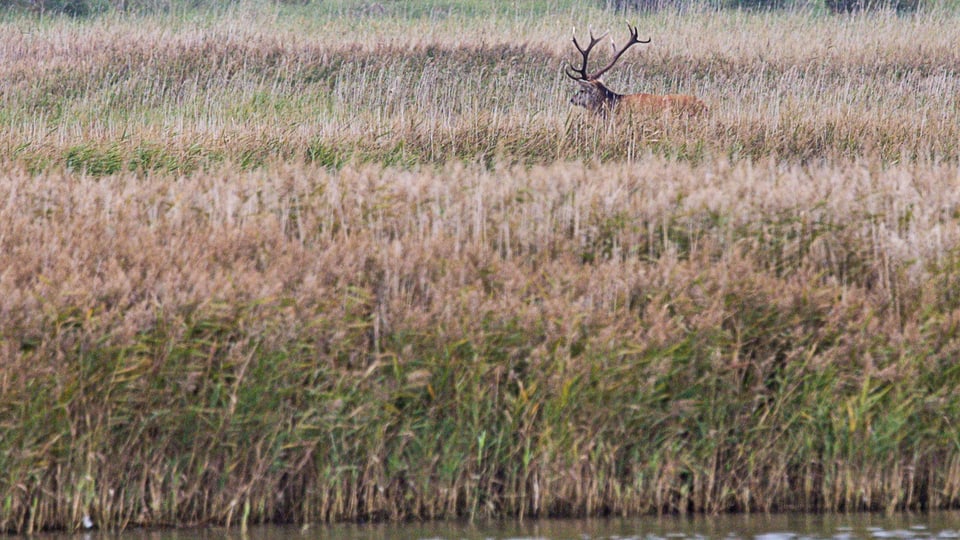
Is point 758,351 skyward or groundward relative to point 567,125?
groundward

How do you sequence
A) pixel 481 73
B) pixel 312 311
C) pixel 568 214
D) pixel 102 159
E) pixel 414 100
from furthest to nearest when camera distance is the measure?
pixel 481 73 → pixel 414 100 → pixel 102 159 → pixel 568 214 → pixel 312 311

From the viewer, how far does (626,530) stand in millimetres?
6320

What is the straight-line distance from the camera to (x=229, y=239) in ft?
24.8

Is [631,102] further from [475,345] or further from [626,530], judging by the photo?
[626,530]

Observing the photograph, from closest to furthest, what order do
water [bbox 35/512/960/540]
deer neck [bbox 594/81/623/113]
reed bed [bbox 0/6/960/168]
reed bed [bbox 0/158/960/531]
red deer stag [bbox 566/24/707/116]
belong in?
water [bbox 35/512/960/540]
reed bed [bbox 0/158/960/531]
reed bed [bbox 0/6/960/168]
red deer stag [bbox 566/24/707/116]
deer neck [bbox 594/81/623/113]

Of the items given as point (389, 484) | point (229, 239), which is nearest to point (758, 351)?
point (389, 484)

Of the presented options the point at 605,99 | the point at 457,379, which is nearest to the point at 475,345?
the point at 457,379

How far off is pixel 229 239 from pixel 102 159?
5825 millimetres

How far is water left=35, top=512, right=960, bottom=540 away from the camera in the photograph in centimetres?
620

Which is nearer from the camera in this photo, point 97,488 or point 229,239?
point 97,488

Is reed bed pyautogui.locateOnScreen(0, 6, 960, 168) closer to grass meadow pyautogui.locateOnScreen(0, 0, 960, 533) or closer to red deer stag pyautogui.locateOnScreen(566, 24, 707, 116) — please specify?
red deer stag pyautogui.locateOnScreen(566, 24, 707, 116)

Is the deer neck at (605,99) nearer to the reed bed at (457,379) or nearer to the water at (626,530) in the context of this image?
the reed bed at (457,379)

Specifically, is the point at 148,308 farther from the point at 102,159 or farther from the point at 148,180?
the point at 102,159

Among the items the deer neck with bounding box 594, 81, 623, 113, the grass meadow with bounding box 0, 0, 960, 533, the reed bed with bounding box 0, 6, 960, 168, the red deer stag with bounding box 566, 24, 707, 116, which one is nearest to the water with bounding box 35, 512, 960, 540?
the grass meadow with bounding box 0, 0, 960, 533
